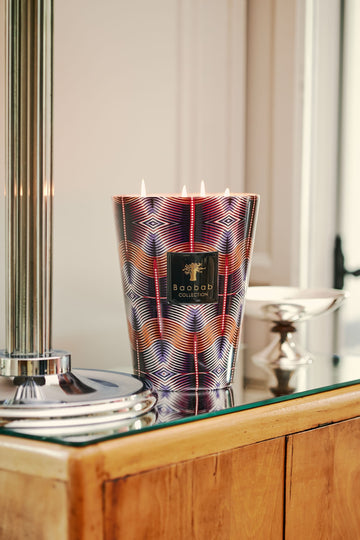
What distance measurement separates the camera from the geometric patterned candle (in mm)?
717

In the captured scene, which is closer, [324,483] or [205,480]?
[205,480]

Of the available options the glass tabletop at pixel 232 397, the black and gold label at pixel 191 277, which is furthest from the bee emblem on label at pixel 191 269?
the glass tabletop at pixel 232 397

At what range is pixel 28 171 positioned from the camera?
65cm

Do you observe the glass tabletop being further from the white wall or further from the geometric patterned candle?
the white wall

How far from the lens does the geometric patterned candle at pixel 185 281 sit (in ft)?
2.35

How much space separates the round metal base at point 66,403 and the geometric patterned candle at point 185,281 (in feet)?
0.26

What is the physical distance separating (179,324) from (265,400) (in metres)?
0.11

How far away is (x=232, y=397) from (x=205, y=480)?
111mm

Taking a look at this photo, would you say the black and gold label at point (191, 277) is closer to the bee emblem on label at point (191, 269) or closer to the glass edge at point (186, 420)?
the bee emblem on label at point (191, 269)

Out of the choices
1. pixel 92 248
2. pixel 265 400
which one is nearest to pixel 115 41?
pixel 92 248

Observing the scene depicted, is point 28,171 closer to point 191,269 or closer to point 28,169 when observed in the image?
point 28,169

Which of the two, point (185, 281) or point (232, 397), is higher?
point (185, 281)

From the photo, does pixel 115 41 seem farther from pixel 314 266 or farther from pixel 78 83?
pixel 314 266

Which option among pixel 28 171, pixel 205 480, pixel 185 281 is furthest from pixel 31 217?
pixel 205 480
